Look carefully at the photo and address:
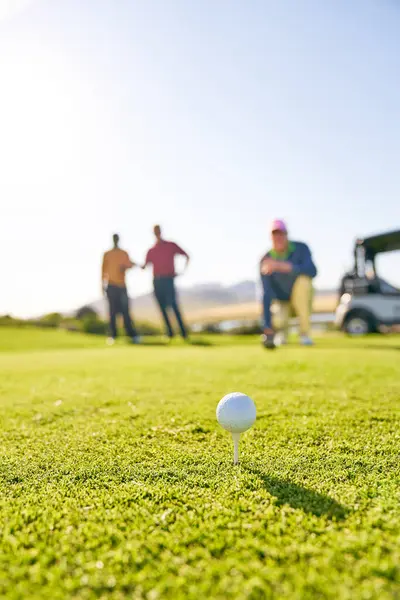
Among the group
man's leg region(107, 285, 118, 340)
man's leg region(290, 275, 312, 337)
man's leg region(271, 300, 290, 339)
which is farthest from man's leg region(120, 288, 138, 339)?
man's leg region(290, 275, 312, 337)

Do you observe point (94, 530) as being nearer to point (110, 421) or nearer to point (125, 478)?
point (125, 478)

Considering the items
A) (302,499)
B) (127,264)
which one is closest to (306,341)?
(127,264)

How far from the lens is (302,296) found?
32.6 feet

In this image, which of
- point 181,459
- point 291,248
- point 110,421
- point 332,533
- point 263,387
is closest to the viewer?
point 332,533

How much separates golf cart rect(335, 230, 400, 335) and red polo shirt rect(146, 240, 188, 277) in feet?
18.3

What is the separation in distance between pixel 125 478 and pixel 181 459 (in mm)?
385

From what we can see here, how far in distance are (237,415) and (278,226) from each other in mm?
7526

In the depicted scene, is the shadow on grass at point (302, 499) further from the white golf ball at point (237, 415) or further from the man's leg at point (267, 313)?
the man's leg at point (267, 313)

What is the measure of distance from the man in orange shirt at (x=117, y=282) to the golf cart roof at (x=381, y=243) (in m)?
7.27

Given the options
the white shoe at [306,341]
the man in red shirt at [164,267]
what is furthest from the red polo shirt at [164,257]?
the white shoe at [306,341]

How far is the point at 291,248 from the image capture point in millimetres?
9766

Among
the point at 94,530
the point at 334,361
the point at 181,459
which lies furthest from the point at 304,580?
the point at 334,361

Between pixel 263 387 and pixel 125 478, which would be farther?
pixel 263 387

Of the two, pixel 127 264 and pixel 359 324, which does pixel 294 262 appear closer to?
pixel 127 264
